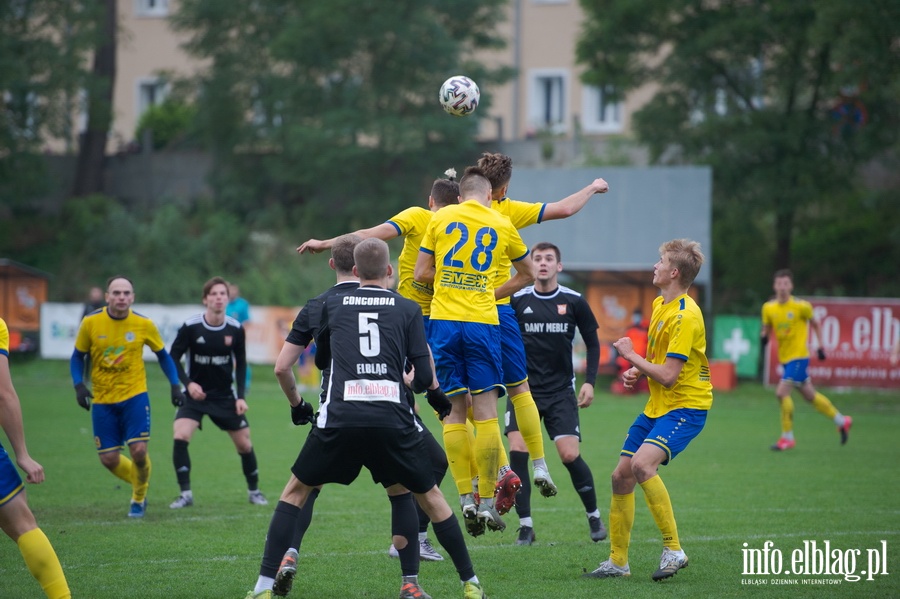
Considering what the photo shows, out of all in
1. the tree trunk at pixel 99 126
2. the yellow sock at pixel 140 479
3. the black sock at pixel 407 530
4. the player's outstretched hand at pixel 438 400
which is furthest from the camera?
the tree trunk at pixel 99 126

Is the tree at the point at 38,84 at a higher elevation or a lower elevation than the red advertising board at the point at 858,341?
higher

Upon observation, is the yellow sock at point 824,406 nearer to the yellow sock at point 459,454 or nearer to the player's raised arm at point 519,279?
the player's raised arm at point 519,279

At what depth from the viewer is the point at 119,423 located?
1038cm

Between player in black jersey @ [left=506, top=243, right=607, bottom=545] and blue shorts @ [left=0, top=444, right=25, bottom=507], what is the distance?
14.3 ft

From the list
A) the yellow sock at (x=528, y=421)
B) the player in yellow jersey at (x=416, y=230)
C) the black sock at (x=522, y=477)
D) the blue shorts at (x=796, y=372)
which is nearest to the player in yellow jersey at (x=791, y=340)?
the blue shorts at (x=796, y=372)

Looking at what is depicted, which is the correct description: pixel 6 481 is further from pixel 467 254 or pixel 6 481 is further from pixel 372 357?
pixel 467 254

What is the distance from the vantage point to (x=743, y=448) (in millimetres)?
15750

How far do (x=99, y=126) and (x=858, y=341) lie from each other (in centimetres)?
2488

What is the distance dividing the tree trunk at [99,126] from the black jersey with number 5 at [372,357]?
3039cm

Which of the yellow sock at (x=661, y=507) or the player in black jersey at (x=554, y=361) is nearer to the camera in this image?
the yellow sock at (x=661, y=507)

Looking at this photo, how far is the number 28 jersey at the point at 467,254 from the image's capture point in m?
7.39

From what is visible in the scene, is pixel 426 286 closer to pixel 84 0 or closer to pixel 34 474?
pixel 34 474

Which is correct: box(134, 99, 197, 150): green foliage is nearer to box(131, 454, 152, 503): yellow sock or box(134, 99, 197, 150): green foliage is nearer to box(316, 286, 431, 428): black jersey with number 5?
box(131, 454, 152, 503): yellow sock

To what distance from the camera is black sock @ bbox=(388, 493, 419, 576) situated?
22.3 ft
